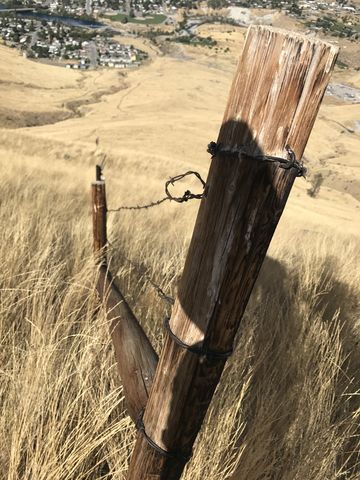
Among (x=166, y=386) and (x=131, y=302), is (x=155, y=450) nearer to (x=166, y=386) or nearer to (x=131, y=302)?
(x=166, y=386)

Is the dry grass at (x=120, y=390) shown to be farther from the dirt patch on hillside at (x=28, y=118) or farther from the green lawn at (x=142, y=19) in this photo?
the green lawn at (x=142, y=19)

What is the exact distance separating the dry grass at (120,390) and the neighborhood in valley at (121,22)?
1748 inches

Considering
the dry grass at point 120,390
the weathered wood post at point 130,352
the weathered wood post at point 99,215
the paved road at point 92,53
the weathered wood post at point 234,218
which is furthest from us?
the paved road at point 92,53

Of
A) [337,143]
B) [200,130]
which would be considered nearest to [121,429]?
[200,130]

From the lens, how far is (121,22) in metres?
85.1

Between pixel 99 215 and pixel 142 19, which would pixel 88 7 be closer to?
pixel 142 19

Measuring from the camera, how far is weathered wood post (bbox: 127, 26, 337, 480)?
93 centimetres

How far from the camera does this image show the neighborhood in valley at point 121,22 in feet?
170

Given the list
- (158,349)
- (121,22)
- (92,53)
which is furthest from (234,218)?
(121,22)

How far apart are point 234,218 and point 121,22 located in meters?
94.9

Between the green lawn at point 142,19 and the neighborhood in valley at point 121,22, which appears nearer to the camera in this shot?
the neighborhood in valley at point 121,22

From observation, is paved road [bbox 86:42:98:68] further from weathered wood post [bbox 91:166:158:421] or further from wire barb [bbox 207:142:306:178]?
wire barb [bbox 207:142:306:178]

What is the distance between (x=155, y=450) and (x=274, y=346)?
4.91ft

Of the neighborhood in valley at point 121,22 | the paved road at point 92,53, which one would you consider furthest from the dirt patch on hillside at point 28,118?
the paved road at point 92,53
